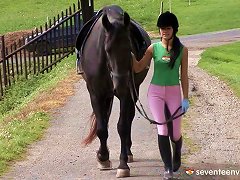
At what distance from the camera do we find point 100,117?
702 centimetres

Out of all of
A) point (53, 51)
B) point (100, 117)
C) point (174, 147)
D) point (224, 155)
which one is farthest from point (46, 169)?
point (53, 51)

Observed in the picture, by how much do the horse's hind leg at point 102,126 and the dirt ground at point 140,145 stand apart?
0.40 ft

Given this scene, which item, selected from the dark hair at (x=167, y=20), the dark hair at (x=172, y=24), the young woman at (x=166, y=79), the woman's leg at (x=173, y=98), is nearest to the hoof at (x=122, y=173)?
the young woman at (x=166, y=79)

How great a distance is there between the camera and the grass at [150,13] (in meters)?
32.3

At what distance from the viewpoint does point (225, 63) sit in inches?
767

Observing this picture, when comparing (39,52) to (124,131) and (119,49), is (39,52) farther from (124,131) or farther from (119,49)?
(119,49)

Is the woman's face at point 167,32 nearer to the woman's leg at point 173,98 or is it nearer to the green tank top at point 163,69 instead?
the green tank top at point 163,69

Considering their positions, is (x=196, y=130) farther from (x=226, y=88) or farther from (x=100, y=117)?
(x=226, y=88)

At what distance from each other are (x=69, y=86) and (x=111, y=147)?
562 centimetres

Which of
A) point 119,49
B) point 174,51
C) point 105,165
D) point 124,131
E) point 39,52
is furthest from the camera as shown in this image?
point 39,52

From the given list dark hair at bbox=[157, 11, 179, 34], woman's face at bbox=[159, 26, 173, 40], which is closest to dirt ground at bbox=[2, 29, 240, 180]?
woman's face at bbox=[159, 26, 173, 40]

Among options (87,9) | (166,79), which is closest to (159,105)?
(166,79)

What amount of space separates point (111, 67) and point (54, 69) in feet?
37.0

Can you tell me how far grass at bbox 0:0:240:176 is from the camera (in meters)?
9.46
